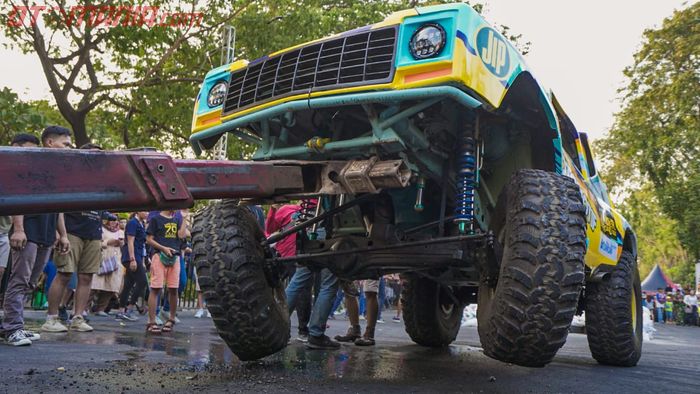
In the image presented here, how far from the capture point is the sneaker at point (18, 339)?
18.1 feet

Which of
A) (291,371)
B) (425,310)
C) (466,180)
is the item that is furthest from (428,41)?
(425,310)

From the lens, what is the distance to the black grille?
3777 mm

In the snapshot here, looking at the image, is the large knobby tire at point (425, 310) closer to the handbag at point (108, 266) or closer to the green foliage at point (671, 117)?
the handbag at point (108, 266)

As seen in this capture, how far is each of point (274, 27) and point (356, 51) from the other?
13042 millimetres

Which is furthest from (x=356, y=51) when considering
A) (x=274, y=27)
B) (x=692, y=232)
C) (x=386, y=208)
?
(x=692, y=232)

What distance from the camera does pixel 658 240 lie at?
5791 cm

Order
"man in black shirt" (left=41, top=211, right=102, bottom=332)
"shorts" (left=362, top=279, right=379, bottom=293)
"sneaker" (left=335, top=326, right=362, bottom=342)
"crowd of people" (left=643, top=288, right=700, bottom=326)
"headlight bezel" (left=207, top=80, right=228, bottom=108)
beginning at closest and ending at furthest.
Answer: "headlight bezel" (left=207, top=80, right=228, bottom=108), "man in black shirt" (left=41, top=211, right=102, bottom=332), "sneaker" (left=335, top=326, right=362, bottom=342), "shorts" (left=362, top=279, right=379, bottom=293), "crowd of people" (left=643, top=288, right=700, bottom=326)

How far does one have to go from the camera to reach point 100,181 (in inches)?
97.2

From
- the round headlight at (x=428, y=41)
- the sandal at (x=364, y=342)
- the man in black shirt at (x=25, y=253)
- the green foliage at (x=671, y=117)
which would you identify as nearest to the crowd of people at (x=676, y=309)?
the green foliage at (x=671, y=117)

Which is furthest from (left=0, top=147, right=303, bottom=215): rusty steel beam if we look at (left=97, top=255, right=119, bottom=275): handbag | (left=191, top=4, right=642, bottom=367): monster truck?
(left=97, top=255, right=119, bottom=275): handbag

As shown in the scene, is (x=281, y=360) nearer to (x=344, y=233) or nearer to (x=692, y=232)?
(x=344, y=233)

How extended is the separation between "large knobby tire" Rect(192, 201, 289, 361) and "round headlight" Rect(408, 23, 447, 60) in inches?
64.5

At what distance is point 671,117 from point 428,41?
24175 mm

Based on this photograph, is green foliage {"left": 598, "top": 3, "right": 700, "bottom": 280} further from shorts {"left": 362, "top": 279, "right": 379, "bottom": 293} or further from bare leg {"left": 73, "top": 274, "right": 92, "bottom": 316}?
bare leg {"left": 73, "top": 274, "right": 92, "bottom": 316}
